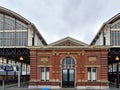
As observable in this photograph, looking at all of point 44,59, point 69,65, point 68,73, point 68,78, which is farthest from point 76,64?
point 44,59

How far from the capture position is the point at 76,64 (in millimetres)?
38156

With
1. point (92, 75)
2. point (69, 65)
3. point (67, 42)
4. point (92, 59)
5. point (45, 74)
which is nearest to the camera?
point (92, 75)

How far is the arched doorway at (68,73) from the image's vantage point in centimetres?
3847

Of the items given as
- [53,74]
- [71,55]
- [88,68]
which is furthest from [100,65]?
[53,74]

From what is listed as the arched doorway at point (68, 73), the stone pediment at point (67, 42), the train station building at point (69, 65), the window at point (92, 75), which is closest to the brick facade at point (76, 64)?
the train station building at point (69, 65)

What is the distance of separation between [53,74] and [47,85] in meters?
1.71

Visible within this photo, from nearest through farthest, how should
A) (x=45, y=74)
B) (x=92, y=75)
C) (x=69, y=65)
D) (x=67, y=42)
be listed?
(x=92, y=75) → (x=45, y=74) → (x=69, y=65) → (x=67, y=42)

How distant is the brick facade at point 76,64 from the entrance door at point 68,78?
59 cm

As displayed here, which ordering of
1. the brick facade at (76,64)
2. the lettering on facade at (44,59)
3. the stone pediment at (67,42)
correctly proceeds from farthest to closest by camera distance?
1. the stone pediment at (67,42)
2. the lettering on facade at (44,59)
3. the brick facade at (76,64)

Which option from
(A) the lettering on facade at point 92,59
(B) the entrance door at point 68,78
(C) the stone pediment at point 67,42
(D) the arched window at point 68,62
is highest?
(C) the stone pediment at point 67,42

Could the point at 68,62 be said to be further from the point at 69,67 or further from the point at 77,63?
the point at 77,63

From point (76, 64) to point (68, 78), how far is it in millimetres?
2285

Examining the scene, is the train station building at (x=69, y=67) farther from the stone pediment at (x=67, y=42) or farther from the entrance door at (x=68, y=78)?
the stone pediment at (x=67, y=42)

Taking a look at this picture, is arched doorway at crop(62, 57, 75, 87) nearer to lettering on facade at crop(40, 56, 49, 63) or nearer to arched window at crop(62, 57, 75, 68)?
arched window at crop(62, 57, 75, 68)
